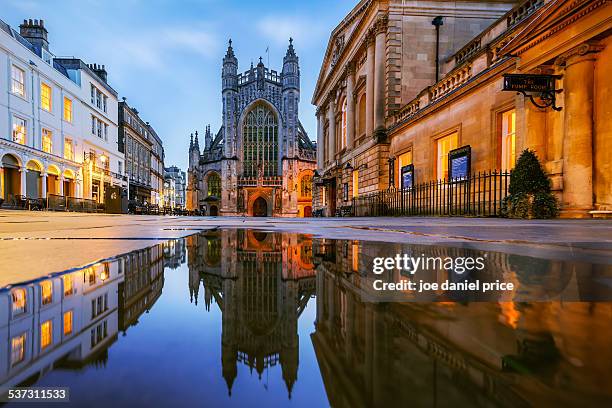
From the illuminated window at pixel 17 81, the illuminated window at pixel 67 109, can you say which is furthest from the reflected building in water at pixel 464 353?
the illuminated window at pixel 67 109

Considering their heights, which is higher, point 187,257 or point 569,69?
point 569,69

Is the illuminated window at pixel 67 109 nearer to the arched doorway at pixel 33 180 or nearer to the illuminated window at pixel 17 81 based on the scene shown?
the illuminated window at pixel 17 81

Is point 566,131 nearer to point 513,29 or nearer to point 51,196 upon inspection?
point 513,29

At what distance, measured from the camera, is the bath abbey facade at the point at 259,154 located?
45625 millimetres

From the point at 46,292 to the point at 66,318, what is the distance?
195 mm

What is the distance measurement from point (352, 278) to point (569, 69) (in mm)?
9357

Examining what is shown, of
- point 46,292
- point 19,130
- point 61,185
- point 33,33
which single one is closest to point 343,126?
point 61,185

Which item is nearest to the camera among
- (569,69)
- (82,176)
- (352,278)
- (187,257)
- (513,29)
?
(352,278)

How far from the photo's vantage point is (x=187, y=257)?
5.38ft

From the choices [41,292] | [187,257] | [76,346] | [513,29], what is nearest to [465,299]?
[76,346]

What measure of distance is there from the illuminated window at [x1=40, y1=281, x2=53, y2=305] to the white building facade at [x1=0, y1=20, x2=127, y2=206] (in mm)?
21805

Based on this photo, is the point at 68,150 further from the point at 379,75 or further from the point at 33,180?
the point at 379,75

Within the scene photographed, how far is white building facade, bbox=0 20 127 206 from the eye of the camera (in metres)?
18.0

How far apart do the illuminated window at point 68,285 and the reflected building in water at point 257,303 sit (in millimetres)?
283
